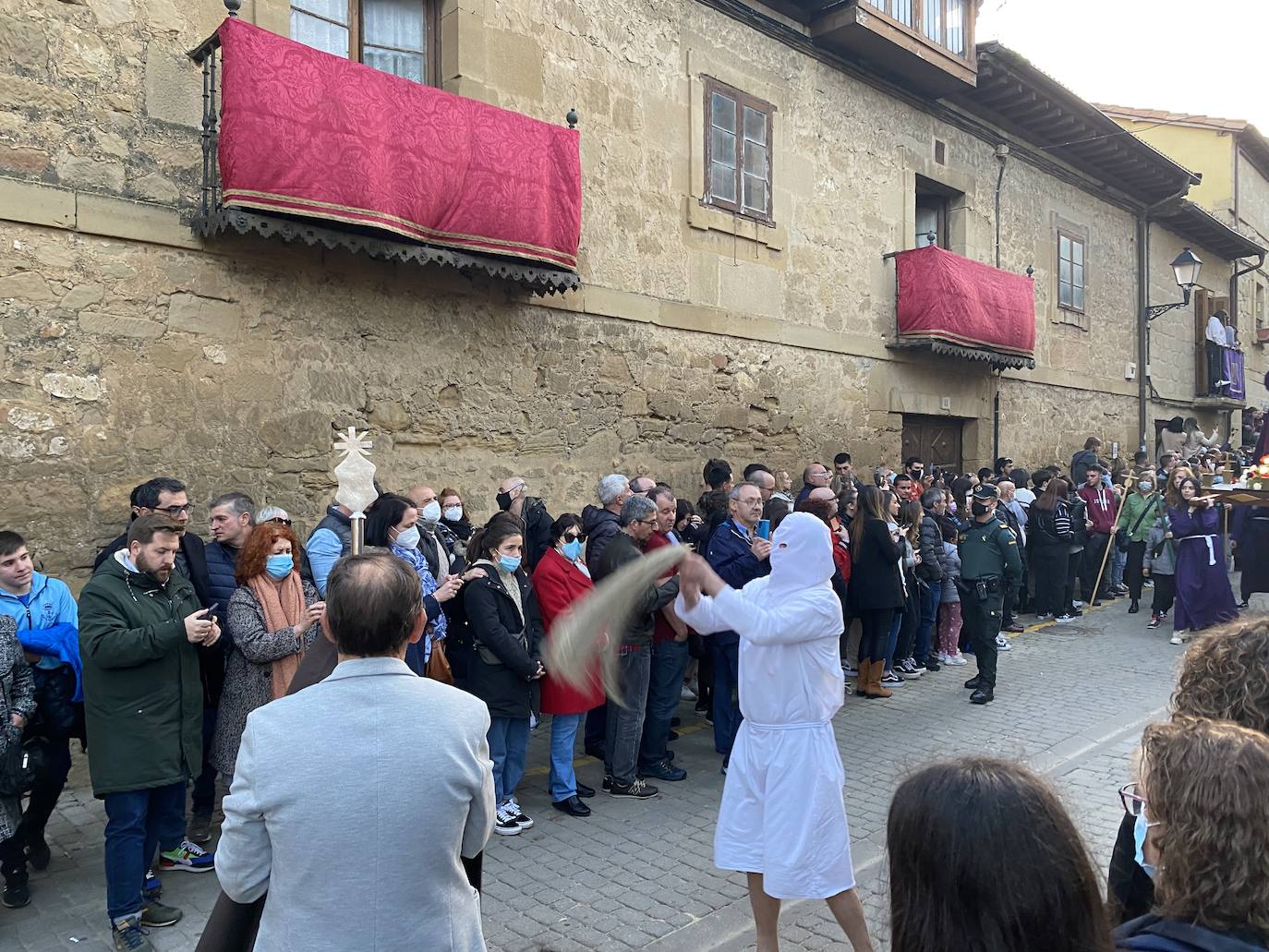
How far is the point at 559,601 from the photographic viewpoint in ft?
18.3

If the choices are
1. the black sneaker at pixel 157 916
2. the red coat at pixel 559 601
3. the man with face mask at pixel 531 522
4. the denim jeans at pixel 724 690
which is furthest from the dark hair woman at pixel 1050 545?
the black sneaker at pixel 157 916

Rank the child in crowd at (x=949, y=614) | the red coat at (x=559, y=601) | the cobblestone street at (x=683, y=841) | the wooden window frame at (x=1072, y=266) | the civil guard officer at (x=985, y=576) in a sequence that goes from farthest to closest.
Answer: the wooden window frame at (x=1072, y=266) → the child in crowd at (x=949, y=614) → the civil guard officer at (x=985, y=576) → the red coat at (x=559, y=601) → the cobblestone street at (x=683, y=841)

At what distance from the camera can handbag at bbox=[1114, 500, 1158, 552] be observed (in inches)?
482

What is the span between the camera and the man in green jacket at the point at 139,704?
12.7 feet

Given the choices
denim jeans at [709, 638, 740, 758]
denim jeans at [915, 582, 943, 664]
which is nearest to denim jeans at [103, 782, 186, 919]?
denim jeans at [709, 638, 740, 758]

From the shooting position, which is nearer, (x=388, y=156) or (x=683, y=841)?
(x=683, y=841)

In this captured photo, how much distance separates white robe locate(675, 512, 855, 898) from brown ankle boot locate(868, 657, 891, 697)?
176 inches

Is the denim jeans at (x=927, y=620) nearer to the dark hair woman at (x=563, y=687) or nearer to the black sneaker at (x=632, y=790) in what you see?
the black sneaker at (x=632, y=790)

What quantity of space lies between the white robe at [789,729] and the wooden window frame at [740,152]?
7.45 meters

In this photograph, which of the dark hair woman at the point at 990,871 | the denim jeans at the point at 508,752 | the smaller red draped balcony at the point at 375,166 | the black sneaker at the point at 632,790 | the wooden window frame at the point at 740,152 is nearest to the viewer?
the dark hair woman at the point at 990,871

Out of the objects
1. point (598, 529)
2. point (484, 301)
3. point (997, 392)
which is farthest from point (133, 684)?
point (997, 392)

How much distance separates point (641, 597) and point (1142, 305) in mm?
18090

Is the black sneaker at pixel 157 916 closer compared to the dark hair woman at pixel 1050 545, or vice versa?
the black sneaker at pixel 157 916

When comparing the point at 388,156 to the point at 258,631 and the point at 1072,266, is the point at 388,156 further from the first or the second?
the point at 1072,266
